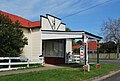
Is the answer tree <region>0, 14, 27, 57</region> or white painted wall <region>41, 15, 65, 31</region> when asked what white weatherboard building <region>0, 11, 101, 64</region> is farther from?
tree <region>0, 14, 27, 57</region>

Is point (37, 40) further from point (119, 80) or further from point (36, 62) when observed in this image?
point (119, 80)

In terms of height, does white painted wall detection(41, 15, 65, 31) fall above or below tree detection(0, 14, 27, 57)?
above

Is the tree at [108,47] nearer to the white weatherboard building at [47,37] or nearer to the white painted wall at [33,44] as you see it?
the white weatherboard building at [47,37]

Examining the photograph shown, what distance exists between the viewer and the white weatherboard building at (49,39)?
25562 millimetres

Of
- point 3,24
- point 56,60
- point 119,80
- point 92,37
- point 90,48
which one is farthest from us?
point 56,60

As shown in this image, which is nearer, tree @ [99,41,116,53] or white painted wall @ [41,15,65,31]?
white painted wall @ [41,15,65,31]

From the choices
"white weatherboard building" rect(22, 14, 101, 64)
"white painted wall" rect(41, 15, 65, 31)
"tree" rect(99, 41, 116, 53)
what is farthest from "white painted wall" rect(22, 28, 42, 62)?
"tree" rect(99, 41, 116, 53)

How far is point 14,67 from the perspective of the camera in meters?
21.5

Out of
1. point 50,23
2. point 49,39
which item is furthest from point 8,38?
point 50,23

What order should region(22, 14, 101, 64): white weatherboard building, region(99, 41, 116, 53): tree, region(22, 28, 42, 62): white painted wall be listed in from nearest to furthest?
region(22, 14, 101, 64): white weatherboard building, region(22, 28, 42, 62): white painted wall, region(99, 41, 116, 53): tree

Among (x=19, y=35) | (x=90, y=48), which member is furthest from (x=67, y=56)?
(x=19, y=35)

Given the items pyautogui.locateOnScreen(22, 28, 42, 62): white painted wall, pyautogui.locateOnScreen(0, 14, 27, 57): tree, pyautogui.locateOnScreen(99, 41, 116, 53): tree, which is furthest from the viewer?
pyautogui.locateOnScreen(99, 41, 116, 53): tree

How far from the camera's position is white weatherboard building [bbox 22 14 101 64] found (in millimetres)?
25562

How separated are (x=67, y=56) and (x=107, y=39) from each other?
41322 mm
